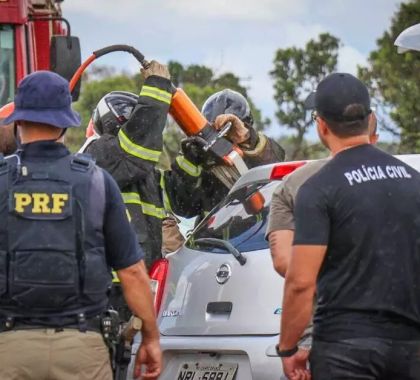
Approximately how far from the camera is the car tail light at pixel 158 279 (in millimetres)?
6930

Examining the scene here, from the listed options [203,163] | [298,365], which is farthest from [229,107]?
[298,365]

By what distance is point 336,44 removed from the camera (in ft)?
109

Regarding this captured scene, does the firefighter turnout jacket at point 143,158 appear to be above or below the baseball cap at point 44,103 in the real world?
below

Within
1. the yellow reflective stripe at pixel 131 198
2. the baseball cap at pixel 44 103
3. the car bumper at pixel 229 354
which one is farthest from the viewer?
the yellow reflective stripe at pixel 131 198

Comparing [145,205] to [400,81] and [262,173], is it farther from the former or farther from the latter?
[400,81]

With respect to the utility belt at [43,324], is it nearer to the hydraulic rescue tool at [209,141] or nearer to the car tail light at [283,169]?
the car tail light at [283,169]

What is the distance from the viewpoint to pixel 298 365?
504 centimetres

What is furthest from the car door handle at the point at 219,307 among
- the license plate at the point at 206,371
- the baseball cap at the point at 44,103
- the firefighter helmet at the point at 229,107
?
the firefighter helmet at the point at 229,107

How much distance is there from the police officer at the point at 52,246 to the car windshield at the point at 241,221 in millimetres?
1428

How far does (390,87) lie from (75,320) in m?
21.5

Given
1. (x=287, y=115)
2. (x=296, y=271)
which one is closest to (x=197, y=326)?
(x=296, y=271)

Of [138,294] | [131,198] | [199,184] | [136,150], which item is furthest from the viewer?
[199,184]

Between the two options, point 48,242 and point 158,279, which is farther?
point 158,279

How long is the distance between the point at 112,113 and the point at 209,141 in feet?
2.37
